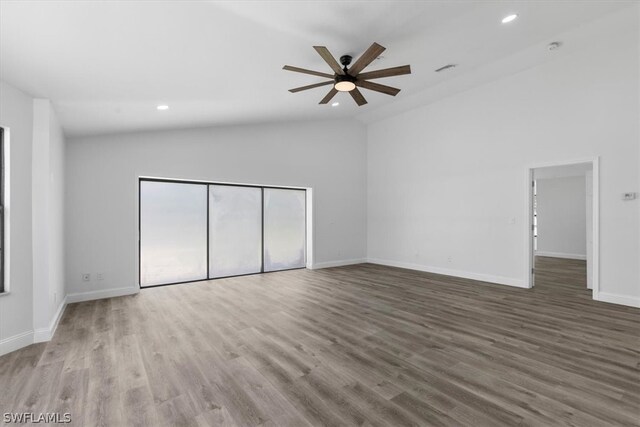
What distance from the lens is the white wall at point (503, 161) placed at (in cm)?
446

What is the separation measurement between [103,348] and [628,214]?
701 centimetres

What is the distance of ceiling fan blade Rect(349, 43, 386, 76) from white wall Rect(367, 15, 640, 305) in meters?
3.91

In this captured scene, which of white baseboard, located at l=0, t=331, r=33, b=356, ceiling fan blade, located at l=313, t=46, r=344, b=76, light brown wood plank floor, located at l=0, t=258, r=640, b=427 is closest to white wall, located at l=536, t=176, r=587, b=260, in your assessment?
light brown wood plank floor, located at l=0, t=258, r=640, b=427

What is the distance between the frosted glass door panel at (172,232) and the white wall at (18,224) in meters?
2.38

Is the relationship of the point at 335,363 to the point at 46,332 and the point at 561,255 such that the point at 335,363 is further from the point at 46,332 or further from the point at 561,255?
the point at 561,255

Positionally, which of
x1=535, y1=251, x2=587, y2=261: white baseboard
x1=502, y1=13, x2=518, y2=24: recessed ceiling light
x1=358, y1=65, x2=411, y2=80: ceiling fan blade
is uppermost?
x1=502, y1=13, x2=518, y2=24: recessed ceiling light

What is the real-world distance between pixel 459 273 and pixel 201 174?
5719mm

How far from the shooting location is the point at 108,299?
4836 mm

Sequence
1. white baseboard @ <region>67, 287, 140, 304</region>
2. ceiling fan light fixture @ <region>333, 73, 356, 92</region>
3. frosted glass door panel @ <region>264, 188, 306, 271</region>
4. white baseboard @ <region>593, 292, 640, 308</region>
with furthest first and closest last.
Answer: frosted glass door panel @ <region>264, 188, 306, 271</region>
white baseboard @ <region>67, 287, 140, 304</region>
white baseboard @ <region>593, 292, 640, 308</region>
ceiling fan light fixture @ <region>333, 73, 356, 92</region>

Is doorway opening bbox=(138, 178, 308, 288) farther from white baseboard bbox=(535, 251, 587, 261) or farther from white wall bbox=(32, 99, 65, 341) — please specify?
white baseboard bbox=(535, 251, 587, 261)

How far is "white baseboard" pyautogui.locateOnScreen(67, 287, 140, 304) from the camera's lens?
4.65 metres

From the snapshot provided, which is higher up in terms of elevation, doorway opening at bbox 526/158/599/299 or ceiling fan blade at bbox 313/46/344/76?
ceiling fan blade at bbox 313/46/344/76

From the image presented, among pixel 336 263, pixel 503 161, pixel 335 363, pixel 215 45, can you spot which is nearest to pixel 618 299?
pixel 503 161

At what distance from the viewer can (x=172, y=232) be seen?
5.77 meters
